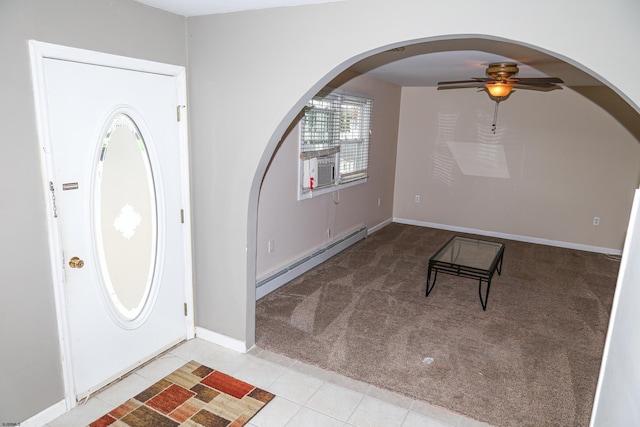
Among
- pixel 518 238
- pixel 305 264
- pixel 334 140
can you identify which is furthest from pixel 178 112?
pixel 518 238

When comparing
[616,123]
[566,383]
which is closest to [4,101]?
[566,383]

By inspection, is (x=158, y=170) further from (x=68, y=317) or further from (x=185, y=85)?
(x=68, y=317)

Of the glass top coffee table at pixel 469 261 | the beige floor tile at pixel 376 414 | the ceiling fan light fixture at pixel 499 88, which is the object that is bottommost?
the beige floor tile at pixel 376 414

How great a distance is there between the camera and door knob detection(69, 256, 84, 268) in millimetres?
2367

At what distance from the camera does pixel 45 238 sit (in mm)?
2225

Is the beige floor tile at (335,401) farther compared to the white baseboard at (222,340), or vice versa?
the white baseboard at (222,340)

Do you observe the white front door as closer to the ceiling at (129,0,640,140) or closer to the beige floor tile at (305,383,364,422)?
the ceiling at (129,0,640,140)

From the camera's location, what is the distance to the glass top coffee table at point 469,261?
3918mm

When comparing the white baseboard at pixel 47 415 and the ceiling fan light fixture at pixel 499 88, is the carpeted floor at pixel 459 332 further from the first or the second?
the ceiling fan light fixture at pixel 499 88

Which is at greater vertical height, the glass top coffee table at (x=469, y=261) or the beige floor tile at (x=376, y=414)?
the glass top coffee table at (x=469, y=261)

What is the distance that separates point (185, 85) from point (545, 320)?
3744 millimetres

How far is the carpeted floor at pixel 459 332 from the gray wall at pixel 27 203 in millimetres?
1514

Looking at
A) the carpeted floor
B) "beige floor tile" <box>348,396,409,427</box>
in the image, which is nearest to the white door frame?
the carpeted floor

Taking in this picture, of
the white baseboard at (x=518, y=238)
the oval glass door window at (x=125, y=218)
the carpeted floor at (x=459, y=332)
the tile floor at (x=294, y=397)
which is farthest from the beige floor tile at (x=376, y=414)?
the white baseboard at (x=518, y=238)
